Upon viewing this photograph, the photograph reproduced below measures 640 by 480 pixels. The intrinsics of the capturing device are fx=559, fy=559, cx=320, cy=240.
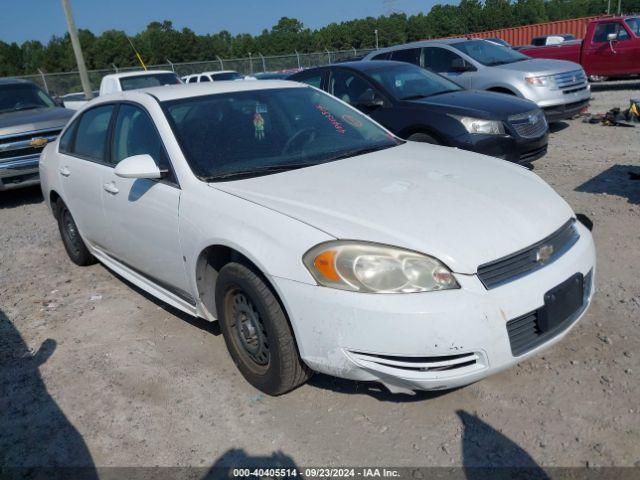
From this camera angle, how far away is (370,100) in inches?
266

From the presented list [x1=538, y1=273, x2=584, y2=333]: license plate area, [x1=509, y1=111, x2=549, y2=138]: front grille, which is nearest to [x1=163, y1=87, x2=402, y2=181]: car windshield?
[x1=538, y1=273, x2=584, y2=333]: license plate area

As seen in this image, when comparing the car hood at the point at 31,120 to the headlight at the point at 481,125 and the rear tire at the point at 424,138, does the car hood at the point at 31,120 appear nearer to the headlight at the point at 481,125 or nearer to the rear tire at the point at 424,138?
the rear tire at the point at 424,138

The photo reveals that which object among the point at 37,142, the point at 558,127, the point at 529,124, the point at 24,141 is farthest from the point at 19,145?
the point at 558,127

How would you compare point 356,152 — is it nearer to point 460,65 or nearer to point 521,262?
point 521,262

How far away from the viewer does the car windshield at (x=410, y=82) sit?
6.87m

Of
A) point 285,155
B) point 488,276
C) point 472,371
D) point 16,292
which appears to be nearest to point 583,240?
point 488,276

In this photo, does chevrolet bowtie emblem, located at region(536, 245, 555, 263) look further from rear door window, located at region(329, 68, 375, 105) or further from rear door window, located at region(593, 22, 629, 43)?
rear door window, located at region(593, 22, 629, 43)

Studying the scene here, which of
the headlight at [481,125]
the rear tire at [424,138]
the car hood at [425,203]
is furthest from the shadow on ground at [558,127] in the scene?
the car hood at [425,203]

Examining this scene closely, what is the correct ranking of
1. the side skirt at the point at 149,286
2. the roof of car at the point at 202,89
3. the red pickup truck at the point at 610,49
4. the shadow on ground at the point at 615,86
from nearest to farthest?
the side skirt at the point at 149,286 < the roof of car at the point at 202,89 < the red pickup truck at the point at 610,49 < the shadow on ground at the point at 615,86

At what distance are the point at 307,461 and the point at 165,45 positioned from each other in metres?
56.4

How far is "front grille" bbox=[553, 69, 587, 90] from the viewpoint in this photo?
9.40m

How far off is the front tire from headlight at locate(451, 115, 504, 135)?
4.05 m

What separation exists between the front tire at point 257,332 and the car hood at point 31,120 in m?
6.17

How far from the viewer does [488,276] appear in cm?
245
